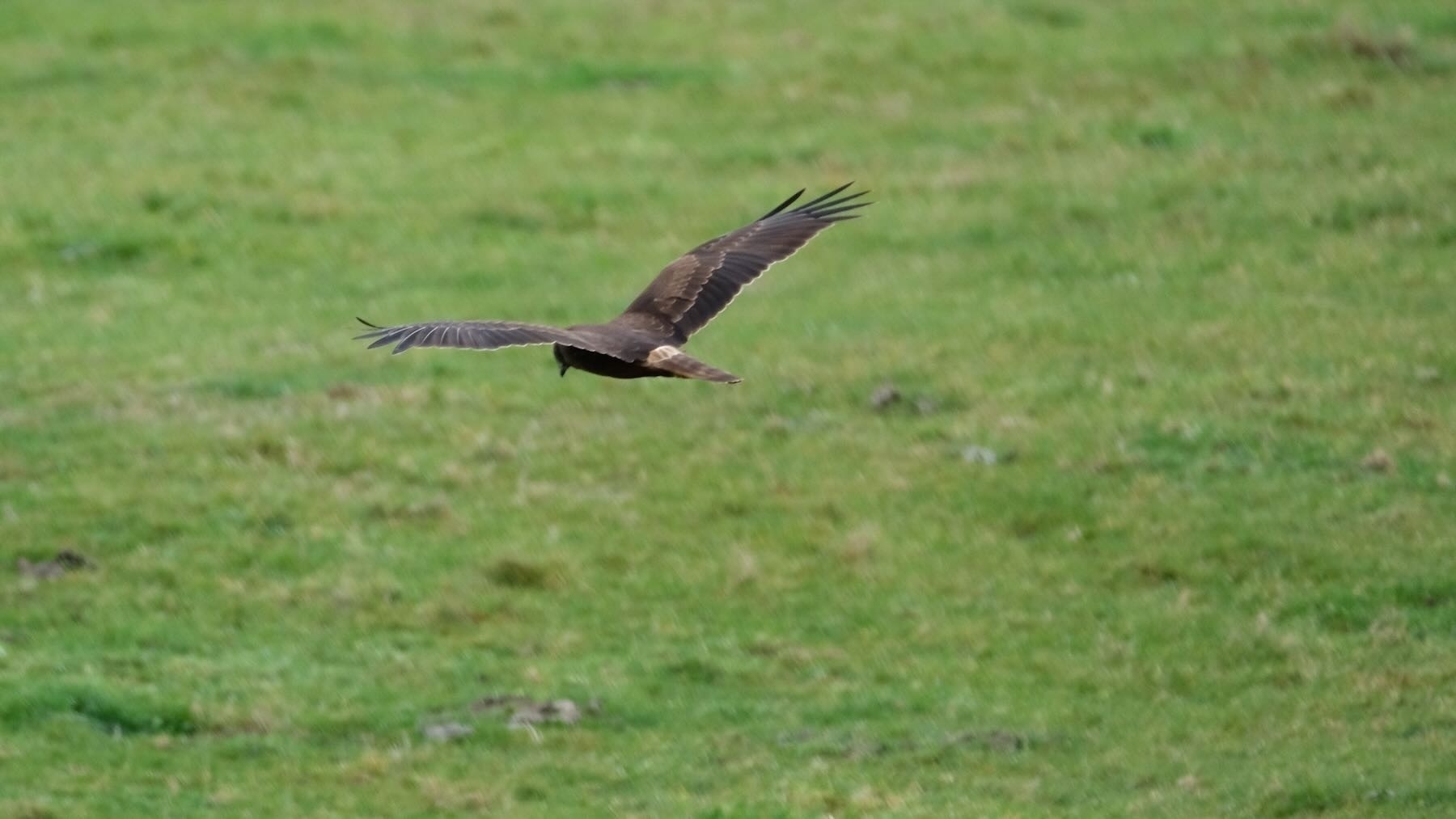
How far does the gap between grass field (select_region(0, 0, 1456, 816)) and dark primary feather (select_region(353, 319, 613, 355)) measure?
2.18m

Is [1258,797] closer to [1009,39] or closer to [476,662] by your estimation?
[476,662]

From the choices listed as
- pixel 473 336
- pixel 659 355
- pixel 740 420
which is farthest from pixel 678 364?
pixel 740 420

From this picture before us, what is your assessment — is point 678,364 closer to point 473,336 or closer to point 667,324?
point 667,324

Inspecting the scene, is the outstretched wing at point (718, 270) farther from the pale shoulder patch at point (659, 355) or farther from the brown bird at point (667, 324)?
the pale shoulder patch at point (659, 355)

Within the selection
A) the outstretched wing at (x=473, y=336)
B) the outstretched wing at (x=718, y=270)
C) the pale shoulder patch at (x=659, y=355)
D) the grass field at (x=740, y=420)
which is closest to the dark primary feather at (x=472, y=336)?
the outstretched wing at (x=473, y=336)

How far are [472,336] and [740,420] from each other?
6548 mm

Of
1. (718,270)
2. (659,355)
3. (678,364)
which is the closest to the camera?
(678,364)

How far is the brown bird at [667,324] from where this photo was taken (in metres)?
9.91

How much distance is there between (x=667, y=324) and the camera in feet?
38.3

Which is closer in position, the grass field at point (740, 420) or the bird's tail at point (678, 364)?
the bird's tail at point (678, 364)

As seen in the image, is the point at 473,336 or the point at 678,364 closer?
the point at 473,336

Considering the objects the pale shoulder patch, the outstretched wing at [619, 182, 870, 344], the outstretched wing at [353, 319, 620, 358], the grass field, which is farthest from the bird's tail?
the grass field

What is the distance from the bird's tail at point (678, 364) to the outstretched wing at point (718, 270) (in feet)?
1.95

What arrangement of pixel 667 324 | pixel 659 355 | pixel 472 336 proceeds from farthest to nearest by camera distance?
1. pixel 667 324
2. pixel 659 355
3. pixel 472 336
